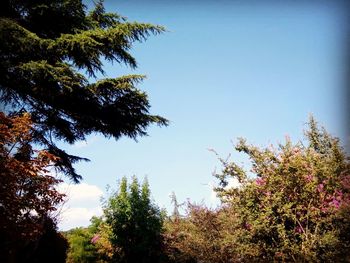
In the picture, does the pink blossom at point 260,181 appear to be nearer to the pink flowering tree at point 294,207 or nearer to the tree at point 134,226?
the pink flowering tree at point 294,207

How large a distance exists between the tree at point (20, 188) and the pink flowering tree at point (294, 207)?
546 cm

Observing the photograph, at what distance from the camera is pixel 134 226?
1989cm

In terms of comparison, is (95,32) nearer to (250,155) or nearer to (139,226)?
(250,155)

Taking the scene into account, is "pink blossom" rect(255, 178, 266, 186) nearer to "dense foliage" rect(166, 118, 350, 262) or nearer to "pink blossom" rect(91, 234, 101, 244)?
"dense foliage" rect(166, 118, 350, 262)

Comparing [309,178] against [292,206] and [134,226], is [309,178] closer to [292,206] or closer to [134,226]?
[292,206]

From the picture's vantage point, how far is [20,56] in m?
10.9

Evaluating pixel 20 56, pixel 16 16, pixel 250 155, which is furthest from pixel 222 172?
pixel 16 16

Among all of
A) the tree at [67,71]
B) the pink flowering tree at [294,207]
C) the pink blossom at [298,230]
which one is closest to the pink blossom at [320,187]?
Result: the pink flowering tree at [294,207]

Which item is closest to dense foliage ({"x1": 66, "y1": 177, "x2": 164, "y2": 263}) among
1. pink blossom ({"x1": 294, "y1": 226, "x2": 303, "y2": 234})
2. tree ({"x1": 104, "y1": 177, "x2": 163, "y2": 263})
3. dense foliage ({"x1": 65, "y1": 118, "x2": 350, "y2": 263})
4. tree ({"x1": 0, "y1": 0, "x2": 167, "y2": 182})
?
tree ({"x1": 104, "y1": 177, "x2": 163, "y2": 263})

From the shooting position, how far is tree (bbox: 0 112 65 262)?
855 cm

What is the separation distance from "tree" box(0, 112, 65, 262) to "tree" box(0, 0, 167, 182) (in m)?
1.60

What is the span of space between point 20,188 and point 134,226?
1162 cm

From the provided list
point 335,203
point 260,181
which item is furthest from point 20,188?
point 335,203

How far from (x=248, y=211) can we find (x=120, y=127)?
5.96 metres
